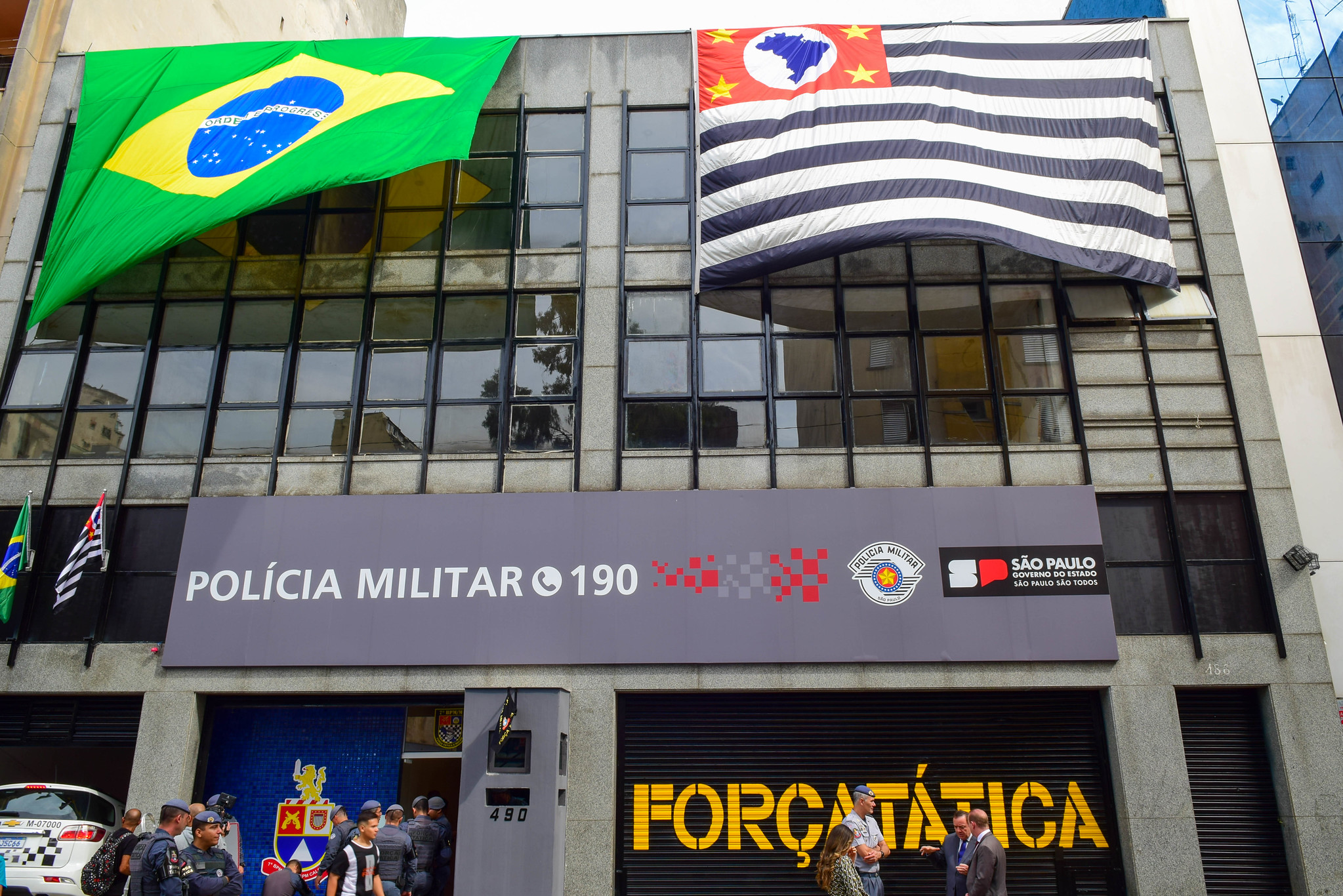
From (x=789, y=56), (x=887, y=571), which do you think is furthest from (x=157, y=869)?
(x=789, y=56)

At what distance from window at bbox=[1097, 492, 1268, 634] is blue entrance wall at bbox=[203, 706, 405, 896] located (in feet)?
37.7

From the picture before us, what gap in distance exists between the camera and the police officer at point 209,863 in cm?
831

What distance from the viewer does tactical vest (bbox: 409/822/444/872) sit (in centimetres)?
1141

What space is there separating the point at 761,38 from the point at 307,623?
41.5ft

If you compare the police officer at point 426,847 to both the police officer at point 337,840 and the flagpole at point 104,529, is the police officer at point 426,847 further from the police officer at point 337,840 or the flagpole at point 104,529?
the flagpole at point 104,529

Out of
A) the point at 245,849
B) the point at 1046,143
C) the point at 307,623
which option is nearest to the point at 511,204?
the point at 307,623

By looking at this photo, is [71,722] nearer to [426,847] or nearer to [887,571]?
[426,847]

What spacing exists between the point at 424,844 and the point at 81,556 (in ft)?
24.2

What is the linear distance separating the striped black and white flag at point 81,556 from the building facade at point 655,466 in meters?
0.43

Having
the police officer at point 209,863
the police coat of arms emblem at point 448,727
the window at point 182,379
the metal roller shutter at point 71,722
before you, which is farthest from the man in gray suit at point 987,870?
the window at point 182,379

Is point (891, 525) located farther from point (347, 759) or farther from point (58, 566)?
point (58, 566)

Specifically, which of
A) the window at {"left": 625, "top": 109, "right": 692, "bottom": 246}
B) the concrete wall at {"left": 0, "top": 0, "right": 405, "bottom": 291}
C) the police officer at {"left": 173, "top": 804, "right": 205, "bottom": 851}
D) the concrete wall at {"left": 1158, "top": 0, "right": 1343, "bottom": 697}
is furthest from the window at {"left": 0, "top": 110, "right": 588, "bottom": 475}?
the concrete wall at {"left": 1158, "top": 0, "right": 1343, "bottom": 697}

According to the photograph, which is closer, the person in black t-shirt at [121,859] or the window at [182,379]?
the person in black t-shirt at [121,859]

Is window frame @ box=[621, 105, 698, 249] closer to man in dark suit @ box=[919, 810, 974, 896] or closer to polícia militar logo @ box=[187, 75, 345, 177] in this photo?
polícia militar logo @ box=[187, 75, 345, 177]
